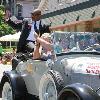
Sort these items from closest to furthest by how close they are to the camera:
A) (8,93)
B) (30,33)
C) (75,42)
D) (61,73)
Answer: (61,73), (75,42), (8,93), (30,33)

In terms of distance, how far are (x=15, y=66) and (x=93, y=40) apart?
1.64 meters

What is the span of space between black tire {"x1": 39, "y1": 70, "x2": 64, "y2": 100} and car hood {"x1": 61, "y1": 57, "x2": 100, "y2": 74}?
17 centimetres

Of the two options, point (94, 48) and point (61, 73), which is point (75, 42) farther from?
point (61, 73)

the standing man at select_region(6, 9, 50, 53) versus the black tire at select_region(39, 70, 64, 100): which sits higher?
the standing man at select_region(6, 9, 50, 53)

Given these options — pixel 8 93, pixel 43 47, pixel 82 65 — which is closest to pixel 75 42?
pixel 43 47

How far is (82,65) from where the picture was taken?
250 inches

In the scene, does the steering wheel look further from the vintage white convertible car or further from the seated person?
the seated person

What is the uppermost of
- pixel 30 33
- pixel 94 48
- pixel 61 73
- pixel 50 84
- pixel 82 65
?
pixel 30 33

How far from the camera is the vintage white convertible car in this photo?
19.8ft

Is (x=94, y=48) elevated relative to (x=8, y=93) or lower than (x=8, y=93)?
elevated

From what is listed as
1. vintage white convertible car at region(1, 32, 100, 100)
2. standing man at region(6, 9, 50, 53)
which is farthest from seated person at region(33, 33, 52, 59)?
standing man at region(6, 9, 50, 53)

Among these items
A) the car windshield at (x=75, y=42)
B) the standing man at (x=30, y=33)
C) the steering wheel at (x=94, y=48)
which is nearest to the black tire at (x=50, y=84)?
the car windshield at (x=75, y=42)

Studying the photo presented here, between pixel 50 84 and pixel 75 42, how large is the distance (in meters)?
1.00

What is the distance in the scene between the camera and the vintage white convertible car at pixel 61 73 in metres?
6.03
